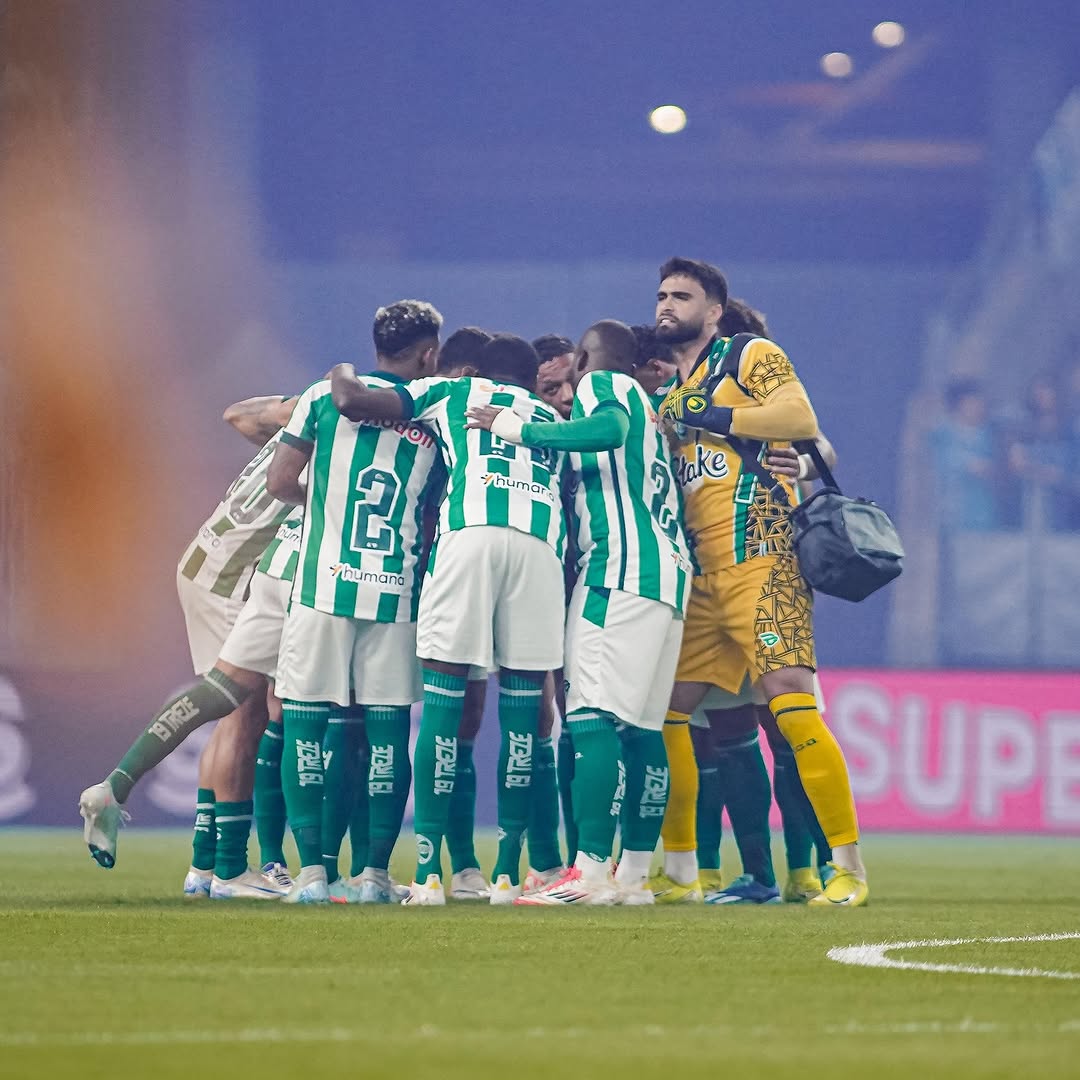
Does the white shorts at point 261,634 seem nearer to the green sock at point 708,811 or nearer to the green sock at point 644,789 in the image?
the green sock at point 644,789

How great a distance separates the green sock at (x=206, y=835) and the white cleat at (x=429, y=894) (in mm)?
847

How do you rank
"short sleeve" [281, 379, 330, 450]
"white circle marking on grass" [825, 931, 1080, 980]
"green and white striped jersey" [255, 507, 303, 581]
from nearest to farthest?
"white circle marking on grass" [825, 931, 1080, 980]
"short sleeve" [281, 379, 330, 450]
"green and white striped jersey" [255, 507, 303, 581]

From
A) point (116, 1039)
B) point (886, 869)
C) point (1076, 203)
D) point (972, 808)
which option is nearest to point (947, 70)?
point (1076, 203)

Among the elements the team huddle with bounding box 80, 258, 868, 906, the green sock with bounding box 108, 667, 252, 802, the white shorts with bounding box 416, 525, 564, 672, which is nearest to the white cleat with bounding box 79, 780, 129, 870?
the team huddle with bounding box 80, 258, 868, 906

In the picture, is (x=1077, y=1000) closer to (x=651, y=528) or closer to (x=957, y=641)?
(x=651, y=528)

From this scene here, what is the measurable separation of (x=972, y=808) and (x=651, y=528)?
585 centimetres

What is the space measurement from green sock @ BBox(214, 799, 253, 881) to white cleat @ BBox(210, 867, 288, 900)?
24mm

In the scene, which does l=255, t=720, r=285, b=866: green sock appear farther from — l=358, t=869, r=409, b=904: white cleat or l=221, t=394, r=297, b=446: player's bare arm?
l=221, t=394, r=297, b=446: player's bare arm

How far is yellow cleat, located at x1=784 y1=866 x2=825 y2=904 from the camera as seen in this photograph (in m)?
6.38

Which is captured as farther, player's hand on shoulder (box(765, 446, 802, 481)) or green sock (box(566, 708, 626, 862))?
player's hand on shoulder (box(765, 446, 802, 481))

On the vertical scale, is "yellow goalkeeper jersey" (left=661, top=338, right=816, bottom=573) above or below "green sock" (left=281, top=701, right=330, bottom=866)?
above

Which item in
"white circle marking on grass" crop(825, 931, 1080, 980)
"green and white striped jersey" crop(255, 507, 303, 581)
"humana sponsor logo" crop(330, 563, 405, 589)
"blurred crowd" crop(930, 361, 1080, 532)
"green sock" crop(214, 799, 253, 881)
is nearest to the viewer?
"white circle marking on grass" crop(825, 931, 1080, 980)

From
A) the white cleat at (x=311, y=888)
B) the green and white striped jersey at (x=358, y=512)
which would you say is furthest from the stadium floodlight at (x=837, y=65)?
the white cleat at (x=311, y=888)

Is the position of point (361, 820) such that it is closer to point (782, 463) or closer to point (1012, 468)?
point (782, 463)
